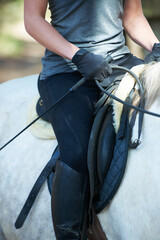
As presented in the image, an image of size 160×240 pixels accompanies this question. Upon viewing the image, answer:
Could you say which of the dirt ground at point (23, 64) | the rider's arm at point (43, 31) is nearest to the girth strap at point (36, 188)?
the rider's arm at point (43, 31)

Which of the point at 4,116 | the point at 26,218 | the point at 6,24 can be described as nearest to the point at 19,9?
the point at 6,24

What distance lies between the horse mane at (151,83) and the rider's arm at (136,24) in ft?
1.43

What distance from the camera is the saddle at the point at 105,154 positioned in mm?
1611

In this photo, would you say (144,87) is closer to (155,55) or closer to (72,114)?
(155,55)

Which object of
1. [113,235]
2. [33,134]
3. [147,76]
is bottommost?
[113,235]

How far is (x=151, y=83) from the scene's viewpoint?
1646mm

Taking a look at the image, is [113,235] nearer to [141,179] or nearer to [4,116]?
[141,179]

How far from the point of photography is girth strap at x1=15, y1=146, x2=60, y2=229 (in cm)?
197

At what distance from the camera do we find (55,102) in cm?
183

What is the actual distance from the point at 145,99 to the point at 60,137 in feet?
1.53

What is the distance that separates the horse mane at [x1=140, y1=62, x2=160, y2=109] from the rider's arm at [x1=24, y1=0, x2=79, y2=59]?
14.3 inches

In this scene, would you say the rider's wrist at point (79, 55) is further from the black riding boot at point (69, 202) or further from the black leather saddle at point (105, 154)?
the black riding boot at point (69, 202)

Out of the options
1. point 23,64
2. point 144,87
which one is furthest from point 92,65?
point 23,64

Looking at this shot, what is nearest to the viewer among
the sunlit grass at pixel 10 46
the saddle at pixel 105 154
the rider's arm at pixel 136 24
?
the saddle at pixel 105 154
